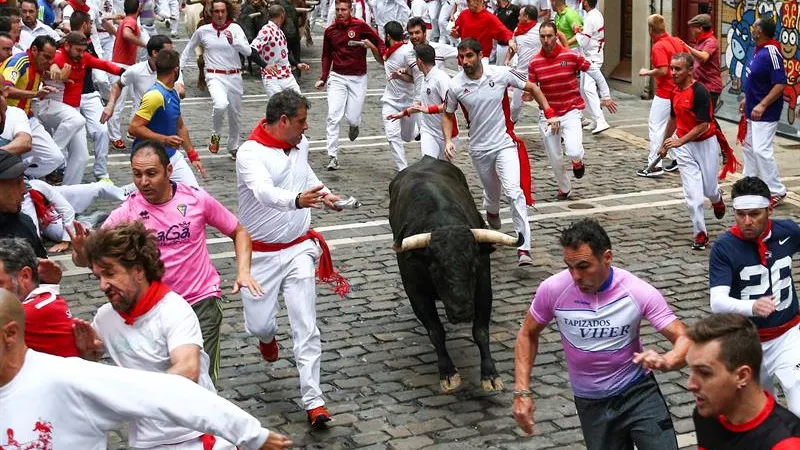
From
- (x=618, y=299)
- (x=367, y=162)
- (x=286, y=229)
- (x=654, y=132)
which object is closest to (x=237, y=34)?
(x=367, y=162)

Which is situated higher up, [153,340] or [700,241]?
[153,340]

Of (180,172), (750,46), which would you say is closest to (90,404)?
(180,172)

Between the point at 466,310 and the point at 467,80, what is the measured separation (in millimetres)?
4240

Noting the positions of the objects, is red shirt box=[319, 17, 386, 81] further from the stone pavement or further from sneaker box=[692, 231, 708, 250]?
sneaker box=[692, 231, 708, 250]

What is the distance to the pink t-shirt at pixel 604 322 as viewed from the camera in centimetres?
668

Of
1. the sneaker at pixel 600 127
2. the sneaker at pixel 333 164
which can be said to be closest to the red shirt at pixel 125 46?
the sneaker at pixel 333 164

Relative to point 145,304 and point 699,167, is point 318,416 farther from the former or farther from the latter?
point 699,167

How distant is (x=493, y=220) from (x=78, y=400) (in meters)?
9.21

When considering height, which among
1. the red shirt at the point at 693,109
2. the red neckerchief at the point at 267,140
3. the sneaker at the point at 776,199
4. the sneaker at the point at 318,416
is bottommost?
the sneaker at the point at 776,199

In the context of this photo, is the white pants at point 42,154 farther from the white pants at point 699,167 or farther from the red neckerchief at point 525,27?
the red neckerchief at point 525,27

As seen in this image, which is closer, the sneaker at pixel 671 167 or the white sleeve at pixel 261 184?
the white sleeve at pixel 261 184

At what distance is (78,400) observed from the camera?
4.83 meters

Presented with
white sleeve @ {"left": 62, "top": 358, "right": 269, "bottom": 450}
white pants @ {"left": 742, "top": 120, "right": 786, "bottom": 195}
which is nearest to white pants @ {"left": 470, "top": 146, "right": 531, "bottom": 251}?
white pants @ {"left": 742, "top": 120, "right": 786, "bottom": 195}

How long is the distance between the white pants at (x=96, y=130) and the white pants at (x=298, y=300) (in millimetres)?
7847
